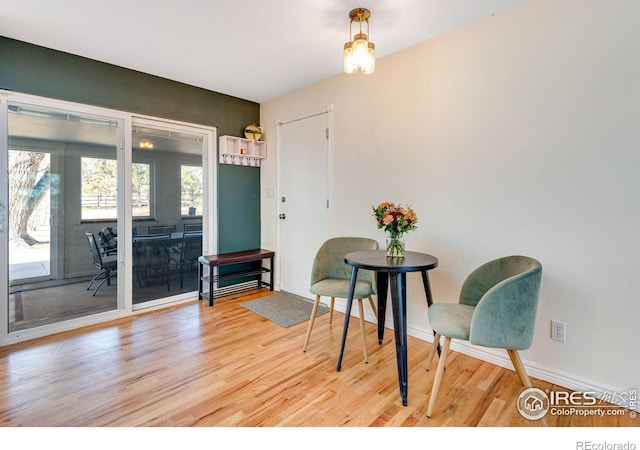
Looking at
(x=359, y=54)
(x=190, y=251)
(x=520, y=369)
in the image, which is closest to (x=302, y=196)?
(x=190, y=251)

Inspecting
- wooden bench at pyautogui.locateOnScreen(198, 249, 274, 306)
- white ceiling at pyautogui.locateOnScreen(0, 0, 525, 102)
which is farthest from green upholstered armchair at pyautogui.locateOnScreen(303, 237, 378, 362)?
white ceiling at pyautogui.locateOnScreen(0, 0, 525, 102)

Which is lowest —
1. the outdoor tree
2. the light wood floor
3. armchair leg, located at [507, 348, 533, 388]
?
the light wood floor

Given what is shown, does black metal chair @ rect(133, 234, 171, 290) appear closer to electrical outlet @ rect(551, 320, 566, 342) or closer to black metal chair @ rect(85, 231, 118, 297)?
black metal chair @ rect(85, 231, 118, 297)

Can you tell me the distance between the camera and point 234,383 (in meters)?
2.03

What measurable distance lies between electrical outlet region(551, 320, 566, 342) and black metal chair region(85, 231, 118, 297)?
12.2 ft

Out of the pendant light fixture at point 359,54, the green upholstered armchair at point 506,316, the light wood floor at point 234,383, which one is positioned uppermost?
the pendant light fixture at point 359,54

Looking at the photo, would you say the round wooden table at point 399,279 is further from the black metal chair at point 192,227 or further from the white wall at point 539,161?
the black metal chair at point 192,227

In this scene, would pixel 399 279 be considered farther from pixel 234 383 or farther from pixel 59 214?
pixel 59 214

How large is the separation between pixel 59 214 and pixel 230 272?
1811 millimetres

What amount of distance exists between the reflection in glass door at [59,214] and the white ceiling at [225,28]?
67cm

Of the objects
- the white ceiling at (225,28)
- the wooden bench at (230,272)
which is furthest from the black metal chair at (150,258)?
the white ceiling at (225,28)

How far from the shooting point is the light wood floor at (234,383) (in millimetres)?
1705

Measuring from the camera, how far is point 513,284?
165cm

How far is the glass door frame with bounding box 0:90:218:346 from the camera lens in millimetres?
2566
